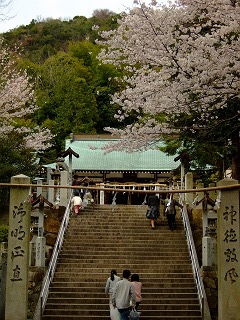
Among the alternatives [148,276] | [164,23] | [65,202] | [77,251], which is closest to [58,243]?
[77,251]

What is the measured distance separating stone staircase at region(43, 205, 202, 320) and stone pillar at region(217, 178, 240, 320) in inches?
136

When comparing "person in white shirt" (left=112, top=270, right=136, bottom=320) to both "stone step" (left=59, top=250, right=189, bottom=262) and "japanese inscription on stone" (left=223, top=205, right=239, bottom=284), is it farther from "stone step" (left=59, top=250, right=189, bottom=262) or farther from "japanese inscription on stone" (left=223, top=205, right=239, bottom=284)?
"stone step" (left=59, top=250, right=189, bottom=262)

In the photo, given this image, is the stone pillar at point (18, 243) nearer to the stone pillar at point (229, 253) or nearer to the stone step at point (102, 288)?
the stone pillar at point (229, 253)

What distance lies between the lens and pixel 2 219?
25672 mm

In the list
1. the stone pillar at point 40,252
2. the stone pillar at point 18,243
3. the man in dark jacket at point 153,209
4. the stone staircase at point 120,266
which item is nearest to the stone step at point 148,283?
the stone staircase at point 120,266

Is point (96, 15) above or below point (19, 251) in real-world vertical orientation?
above

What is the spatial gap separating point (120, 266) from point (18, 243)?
5.14m

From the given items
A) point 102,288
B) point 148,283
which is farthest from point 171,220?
point 102,288

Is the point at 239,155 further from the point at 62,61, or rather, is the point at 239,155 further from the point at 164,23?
the point at 62,61

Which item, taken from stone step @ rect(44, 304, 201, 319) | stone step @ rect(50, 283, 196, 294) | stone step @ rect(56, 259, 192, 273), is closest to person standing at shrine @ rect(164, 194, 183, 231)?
stone step @ rect(56, 259, 192, 273)

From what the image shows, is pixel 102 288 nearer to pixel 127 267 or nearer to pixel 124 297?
pixel 127 267

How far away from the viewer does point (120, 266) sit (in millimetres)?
14648

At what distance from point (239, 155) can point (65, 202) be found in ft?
24.5

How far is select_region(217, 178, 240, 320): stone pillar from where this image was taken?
8805mm
